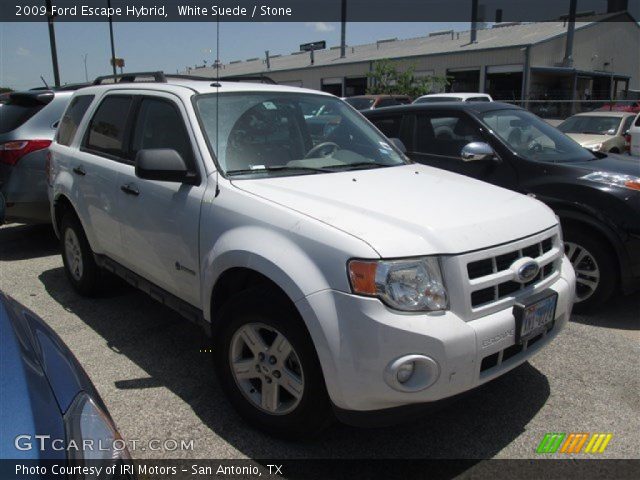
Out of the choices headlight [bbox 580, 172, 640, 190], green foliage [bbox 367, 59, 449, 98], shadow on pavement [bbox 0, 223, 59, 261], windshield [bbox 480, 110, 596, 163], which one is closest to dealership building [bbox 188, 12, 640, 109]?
green foliage [bbox 367, 59, 449, 98]

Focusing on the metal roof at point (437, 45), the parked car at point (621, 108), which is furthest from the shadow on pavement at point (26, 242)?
the metal roof at point (437, 45)

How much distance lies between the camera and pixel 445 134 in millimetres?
5695

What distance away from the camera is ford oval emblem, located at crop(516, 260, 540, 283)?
8.65ft

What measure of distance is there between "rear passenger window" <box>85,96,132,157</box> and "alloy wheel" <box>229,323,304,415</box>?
1949 mm

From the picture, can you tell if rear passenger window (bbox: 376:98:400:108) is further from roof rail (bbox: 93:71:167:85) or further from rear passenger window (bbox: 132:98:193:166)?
rear passenger window (bbox: 132:98:193:166)

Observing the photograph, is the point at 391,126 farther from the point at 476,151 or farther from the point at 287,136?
the point at 287,136

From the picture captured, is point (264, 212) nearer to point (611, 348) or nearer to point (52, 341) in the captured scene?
point (52, 341)

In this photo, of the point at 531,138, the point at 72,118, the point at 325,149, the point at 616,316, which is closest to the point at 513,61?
the point at 531,138

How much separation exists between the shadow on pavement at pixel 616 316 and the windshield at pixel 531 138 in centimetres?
134

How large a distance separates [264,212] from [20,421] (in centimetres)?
157

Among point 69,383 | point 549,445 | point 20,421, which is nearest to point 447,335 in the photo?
point 549,445

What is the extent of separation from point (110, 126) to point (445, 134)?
10.7 feet

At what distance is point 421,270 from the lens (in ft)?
7.75

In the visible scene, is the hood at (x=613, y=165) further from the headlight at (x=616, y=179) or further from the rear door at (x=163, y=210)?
the rear door at (x=163, y=210)
